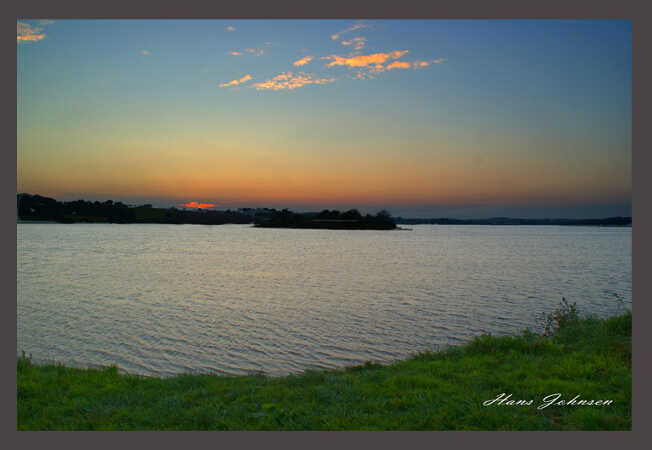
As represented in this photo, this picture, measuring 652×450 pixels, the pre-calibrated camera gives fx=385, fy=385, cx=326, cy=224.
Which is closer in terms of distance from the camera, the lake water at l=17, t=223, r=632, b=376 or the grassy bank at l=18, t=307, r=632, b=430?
the grassy bank at l=18, t=307, r=632, b=430

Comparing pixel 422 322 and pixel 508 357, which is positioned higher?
pixel 508 357

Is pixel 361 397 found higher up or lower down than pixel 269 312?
higher up

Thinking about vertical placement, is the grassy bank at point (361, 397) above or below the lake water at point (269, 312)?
above

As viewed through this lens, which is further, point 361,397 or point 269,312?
point 269,312

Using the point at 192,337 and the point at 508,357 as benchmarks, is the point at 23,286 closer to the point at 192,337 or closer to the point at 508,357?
the point at 192,337

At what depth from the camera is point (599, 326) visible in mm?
15031

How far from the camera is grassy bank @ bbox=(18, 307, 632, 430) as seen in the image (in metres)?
7.26

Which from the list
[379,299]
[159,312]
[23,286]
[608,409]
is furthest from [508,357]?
[23,286]

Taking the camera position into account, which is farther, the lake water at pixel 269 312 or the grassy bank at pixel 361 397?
the lake water at pixel 269 312

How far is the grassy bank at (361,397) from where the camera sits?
23.8 ft

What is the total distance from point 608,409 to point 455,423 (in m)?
3.20

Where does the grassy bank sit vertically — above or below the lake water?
above

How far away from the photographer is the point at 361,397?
27.8ft

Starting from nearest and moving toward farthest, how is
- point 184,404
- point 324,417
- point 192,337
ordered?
point 324,417 < point 184,404 < point 192,337
